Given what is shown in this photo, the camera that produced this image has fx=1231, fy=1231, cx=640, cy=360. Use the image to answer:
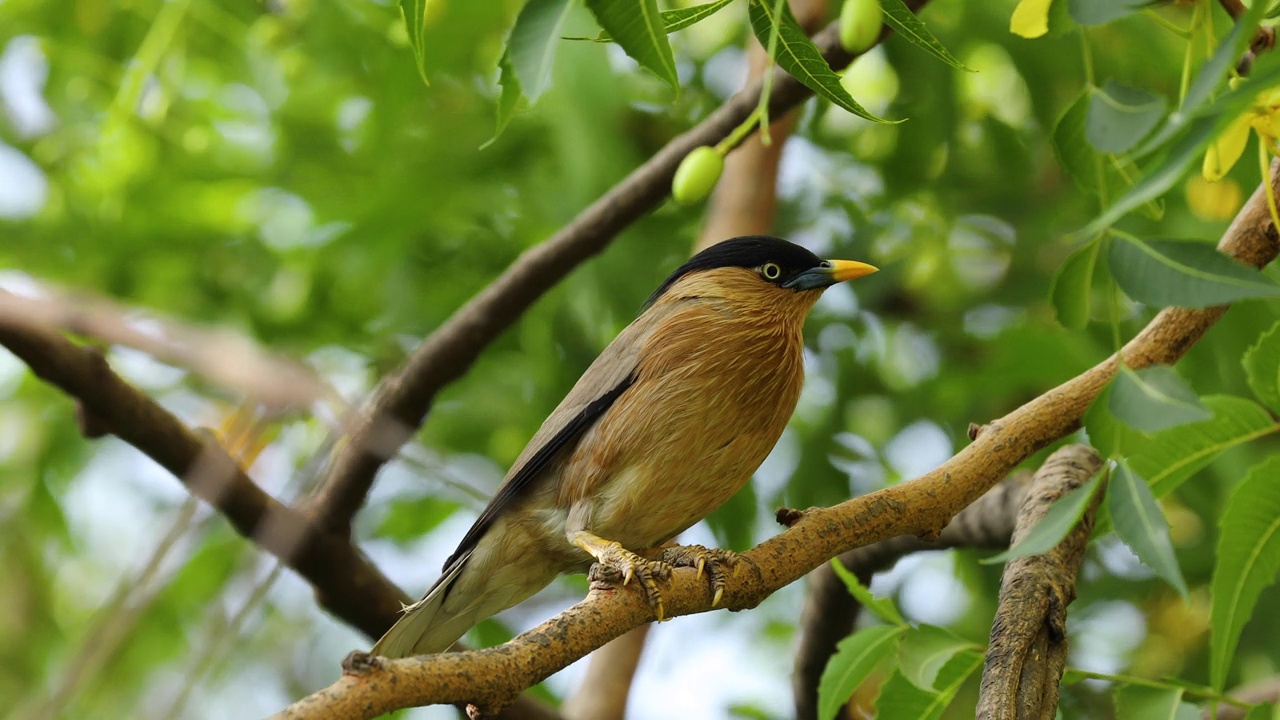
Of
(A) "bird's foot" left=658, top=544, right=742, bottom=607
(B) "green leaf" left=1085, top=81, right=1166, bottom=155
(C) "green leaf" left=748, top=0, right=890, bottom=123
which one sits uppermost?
(C) "green leaf" left=748, top=0, right=890, bottom=123

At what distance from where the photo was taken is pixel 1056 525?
1754mm

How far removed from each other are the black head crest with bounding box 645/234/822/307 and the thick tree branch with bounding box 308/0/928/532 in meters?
0.27

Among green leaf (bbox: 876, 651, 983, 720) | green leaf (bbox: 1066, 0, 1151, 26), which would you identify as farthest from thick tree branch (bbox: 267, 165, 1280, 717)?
green leaf (bbox: 1066, 0, 1151, 26)

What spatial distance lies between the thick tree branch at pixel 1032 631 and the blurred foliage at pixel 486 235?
1.43m

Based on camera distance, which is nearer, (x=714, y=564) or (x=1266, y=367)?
(x=1266, y=367)

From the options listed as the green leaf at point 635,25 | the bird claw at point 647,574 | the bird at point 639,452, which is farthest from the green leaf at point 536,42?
the bird at point 639,452

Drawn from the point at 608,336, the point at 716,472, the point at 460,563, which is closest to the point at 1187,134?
the point at 716,472

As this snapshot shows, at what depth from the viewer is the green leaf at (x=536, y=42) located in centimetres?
164

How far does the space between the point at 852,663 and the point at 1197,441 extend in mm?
857

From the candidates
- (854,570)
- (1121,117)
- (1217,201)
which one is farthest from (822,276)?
(1121,117)

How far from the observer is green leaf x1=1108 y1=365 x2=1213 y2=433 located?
5.39ft

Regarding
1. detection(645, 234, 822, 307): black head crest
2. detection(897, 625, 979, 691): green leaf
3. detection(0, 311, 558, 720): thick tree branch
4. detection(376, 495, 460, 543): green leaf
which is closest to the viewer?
detection(897, 625, 979, 691): green leaf

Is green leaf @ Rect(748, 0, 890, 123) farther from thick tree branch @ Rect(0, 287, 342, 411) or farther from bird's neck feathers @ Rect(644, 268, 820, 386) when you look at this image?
bird's neck feathers @ Rect(644, 268, 820, 386)

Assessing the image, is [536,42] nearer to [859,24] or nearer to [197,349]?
[197,349]
